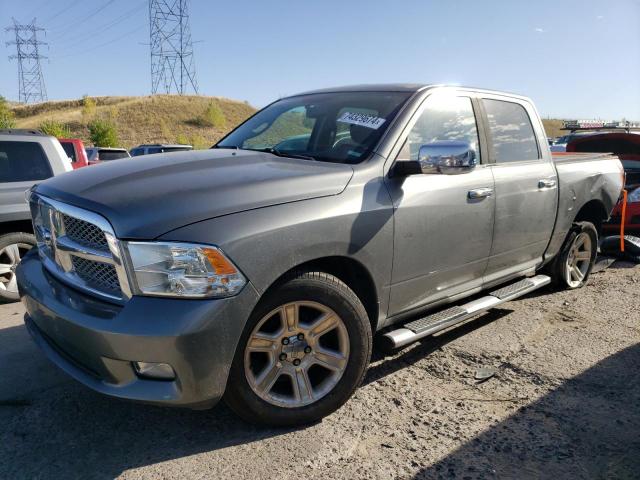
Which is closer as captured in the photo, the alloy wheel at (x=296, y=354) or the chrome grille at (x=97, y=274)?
the chrome grille at (x=97, y=274)

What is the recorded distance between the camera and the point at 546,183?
14.0ft

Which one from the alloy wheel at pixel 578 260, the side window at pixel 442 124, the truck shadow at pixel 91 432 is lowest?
the truck shadow at pixel 91 432

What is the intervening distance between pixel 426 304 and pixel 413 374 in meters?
0.49

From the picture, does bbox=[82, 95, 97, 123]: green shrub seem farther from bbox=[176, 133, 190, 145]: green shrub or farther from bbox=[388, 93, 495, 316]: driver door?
bbox=[388, 93, 495, 316]: driver door

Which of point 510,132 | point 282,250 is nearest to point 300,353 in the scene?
point 282,250

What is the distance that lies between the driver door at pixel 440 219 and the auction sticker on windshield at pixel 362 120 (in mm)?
215

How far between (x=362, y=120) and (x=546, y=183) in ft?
6.14

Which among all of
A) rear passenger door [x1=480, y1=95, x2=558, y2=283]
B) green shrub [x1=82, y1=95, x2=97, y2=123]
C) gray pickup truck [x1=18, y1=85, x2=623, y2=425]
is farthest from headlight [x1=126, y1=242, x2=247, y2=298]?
green shrub [x1=82, y1=95, x2=97, y2=123]

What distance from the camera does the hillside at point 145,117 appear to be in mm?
59906

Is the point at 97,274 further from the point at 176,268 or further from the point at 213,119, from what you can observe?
the point at 213,119

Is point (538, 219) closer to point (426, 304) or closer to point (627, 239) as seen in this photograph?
point (426, 304)

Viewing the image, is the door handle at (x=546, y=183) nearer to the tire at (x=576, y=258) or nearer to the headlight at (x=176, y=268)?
the tire at (x=576, y=258)

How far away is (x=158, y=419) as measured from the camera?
2.87 m

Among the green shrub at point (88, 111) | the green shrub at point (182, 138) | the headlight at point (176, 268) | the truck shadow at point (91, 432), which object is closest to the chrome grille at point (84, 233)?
the headlight at point (176, 268)
